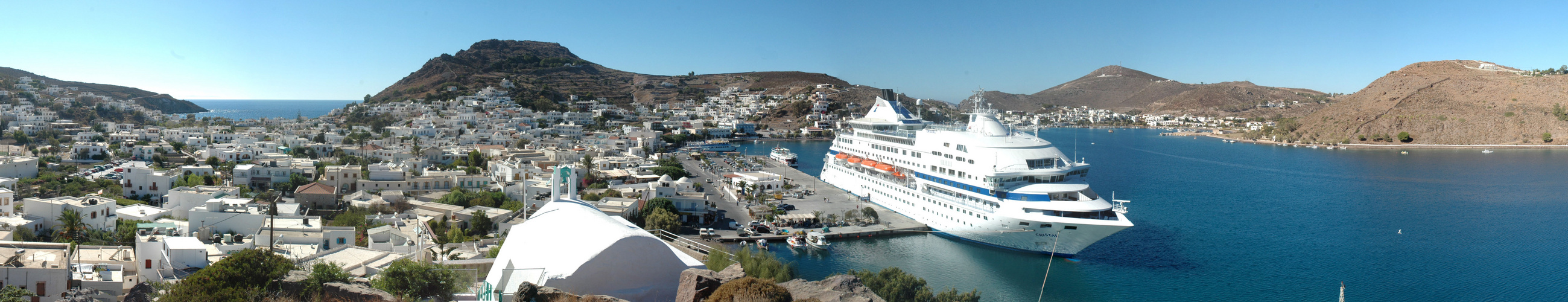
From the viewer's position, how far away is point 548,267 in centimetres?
773

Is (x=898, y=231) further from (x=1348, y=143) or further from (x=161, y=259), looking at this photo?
(x=1348, y=143)

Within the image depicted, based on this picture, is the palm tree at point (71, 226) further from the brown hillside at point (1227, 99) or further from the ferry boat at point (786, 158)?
the brown hillside at point (1227, 99)

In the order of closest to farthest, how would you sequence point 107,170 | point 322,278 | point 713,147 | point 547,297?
point 547,297
point 322,278
point 107,170
point 713,147

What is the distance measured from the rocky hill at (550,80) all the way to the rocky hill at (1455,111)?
43.3 m

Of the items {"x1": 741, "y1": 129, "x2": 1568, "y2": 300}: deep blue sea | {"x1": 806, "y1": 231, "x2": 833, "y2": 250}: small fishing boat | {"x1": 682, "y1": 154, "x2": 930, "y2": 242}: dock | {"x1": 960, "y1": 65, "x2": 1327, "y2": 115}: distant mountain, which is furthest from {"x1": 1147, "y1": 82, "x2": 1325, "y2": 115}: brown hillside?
{"x1": 806, "y1": 231, "x2": 833, "y2": 250}: small fishing boat

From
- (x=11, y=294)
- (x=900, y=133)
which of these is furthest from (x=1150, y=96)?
(x=11, y=294)

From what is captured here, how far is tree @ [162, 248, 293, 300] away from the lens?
6590 mm

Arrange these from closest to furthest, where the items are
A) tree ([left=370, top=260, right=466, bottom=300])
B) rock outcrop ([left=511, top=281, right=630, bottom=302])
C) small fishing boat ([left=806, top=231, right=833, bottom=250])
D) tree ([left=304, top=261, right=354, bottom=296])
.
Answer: rock outcrop ([left=511, top=281, right=630, bottom=302]) → tree ([left=304, top=261, right=354, bottom=296]) → tree ([left=370, top=260, right=466, bottom=300]) → small fishing boat ([left=806, top=231, right=833, bottom=250])

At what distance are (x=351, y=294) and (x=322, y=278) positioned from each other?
3.00 ft

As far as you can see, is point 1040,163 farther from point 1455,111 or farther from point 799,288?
point 1455,111

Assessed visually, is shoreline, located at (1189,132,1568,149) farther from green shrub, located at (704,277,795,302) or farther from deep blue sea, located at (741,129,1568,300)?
green shrub, located at (704,277,795,302)

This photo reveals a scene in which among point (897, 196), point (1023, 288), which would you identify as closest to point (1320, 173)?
point (897, 196)

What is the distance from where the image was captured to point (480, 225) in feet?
49.4

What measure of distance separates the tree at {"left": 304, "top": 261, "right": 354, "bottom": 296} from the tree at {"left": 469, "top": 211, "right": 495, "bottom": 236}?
24.4ft
